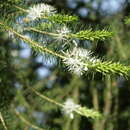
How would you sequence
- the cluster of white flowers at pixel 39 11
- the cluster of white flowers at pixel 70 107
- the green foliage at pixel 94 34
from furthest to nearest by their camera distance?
1. the cluster of white flowers at pixel 70 107
2. the cluster of white flowers at pixel 39 11
3. the green foliage at pixel 94 34

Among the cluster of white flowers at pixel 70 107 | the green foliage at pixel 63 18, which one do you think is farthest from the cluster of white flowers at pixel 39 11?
the cluster of white flowers at pixel 70 107

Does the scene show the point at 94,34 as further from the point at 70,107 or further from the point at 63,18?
the point at 70,107

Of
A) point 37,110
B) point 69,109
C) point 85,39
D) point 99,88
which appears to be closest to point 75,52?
point 85,39

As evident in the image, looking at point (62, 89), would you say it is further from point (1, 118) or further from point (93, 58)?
point (93, 58)

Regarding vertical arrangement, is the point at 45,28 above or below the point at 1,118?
above

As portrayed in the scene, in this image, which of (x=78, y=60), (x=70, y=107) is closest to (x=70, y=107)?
(x=70, y=107)

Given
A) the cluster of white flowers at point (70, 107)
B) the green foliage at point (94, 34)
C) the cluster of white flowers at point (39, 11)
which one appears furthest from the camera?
the cluster of white flowers at point (70, 107)

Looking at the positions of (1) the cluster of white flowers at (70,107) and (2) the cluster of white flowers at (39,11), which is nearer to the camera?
(2) the cluster of white flowers at (39,11)

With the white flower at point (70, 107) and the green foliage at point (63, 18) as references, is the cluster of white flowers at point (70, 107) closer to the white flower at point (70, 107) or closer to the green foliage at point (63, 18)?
the white flower at point (70, 107)

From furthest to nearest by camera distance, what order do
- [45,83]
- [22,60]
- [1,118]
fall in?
[22,60], [45,83], [1,118]
